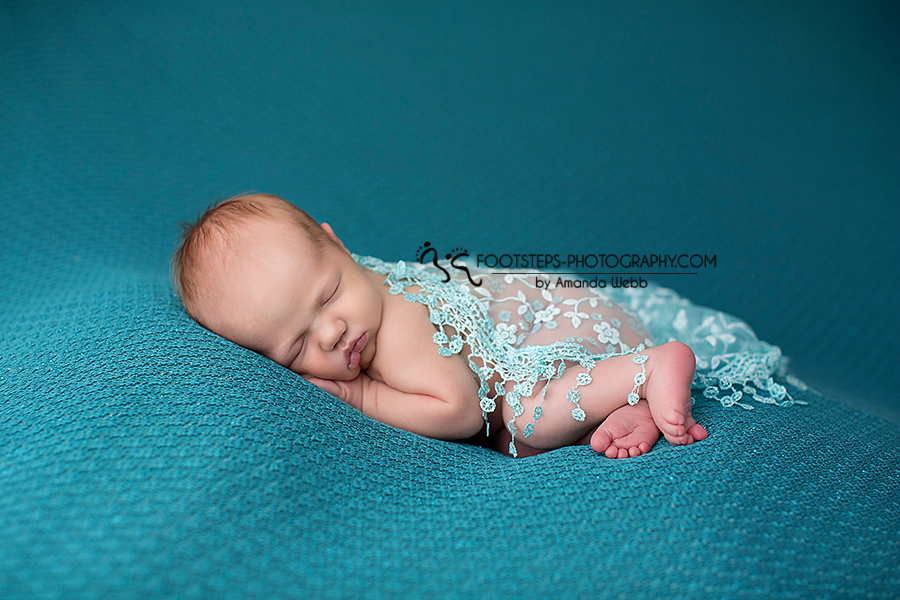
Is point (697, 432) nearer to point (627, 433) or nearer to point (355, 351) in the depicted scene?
point (627, 433)

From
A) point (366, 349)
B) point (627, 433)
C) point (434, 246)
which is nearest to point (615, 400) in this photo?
point (627, 433)

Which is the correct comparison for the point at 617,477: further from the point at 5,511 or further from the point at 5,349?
the point at 5,349

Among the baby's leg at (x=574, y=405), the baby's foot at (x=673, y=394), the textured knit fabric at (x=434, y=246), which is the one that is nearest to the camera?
the textured knit fabric at (x=434, y=246)

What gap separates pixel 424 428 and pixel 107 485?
522 millimetres

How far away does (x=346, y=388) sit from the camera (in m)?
1.18

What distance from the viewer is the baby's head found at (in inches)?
42.7

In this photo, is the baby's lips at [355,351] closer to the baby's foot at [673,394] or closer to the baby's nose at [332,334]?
the baby's nose at [332,334]

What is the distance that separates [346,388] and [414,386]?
0.45ft

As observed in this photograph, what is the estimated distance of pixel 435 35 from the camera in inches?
98.3

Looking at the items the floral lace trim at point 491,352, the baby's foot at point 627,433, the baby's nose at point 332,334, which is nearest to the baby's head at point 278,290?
the baby's nose at point 332,334

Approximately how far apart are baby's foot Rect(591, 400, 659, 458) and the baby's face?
45 centimetres

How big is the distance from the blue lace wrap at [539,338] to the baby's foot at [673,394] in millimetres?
33

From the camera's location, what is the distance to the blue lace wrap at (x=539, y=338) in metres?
1.17

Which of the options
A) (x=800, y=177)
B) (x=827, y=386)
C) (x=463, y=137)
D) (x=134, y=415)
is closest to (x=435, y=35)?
(x=463, y=137)
